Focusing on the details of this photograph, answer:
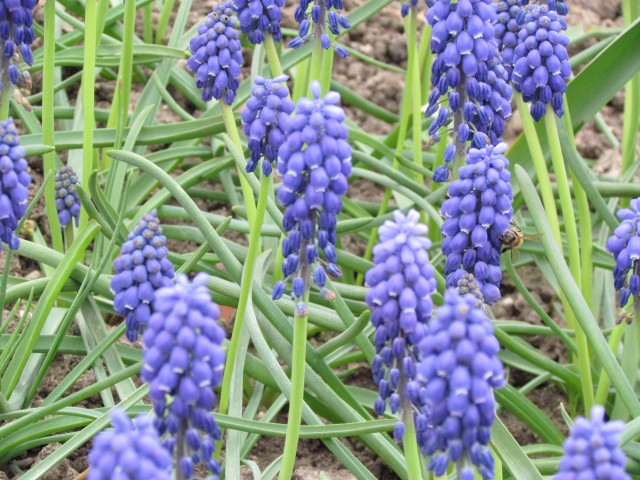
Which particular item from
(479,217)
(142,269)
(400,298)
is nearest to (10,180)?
(142,269)

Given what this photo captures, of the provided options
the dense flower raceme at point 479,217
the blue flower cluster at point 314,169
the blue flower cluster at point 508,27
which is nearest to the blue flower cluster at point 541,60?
the blue flower cluster at point 508,27

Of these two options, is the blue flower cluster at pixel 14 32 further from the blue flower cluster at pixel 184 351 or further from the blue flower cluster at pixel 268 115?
the blue flower cluster at pixel 184 351

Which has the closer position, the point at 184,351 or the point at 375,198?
the point at 184,351

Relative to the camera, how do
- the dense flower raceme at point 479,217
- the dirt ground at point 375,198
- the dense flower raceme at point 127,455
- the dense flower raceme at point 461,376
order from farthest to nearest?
the dirt ground at point 375,198 < the dense flower raceme at point 479,217 < the dense flower raceme at point 461,376 < the dense flower raceme at point 127,455

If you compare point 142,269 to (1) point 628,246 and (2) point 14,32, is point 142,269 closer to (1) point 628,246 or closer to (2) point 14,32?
(2) point 14,32

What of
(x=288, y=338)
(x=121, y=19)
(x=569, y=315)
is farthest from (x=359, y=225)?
(x=121, y=19)
